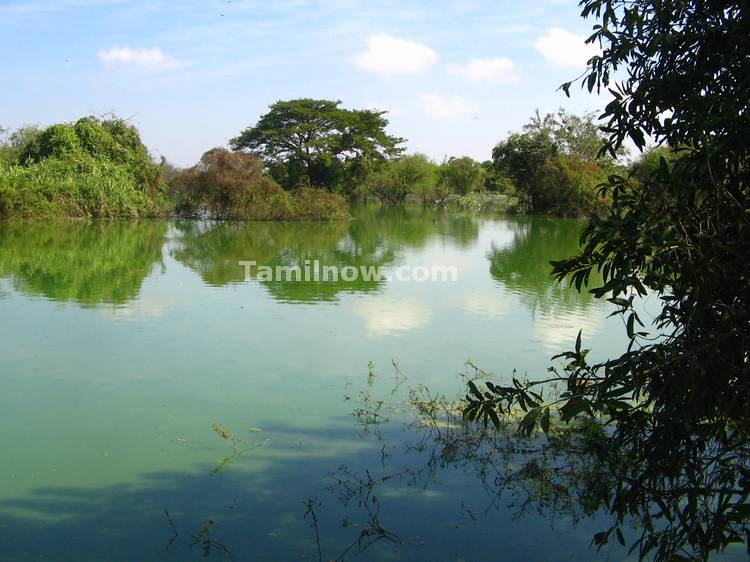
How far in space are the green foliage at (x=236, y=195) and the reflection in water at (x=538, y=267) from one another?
7.32 metres

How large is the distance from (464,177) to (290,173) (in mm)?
13269

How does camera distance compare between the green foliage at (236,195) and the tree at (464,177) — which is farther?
the tree at (464,177)

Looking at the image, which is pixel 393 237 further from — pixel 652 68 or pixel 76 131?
pixel 652 68

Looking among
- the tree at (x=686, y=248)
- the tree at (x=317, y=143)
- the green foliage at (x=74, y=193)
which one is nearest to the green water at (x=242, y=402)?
the tree at (x=686, y=248)

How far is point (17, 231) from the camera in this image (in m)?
17.1

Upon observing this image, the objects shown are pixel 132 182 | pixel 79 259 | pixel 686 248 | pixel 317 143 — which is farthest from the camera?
pixel 317 143

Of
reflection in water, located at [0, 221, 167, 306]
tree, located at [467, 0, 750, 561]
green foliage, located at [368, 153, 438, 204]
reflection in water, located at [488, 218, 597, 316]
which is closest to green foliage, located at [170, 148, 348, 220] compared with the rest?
reflection in water, located at [0, 221, 167, 306]

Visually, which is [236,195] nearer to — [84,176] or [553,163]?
[84,176]

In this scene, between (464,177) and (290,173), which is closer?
(290,173)

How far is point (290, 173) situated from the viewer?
37.3m

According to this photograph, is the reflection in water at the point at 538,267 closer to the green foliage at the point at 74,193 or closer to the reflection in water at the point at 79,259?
the reflection in water at the point at 79,259

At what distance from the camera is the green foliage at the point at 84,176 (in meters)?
20.2

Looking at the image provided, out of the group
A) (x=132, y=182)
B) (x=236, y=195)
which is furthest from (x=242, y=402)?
(x=132, y=182)

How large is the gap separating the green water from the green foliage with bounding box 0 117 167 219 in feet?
32.3
